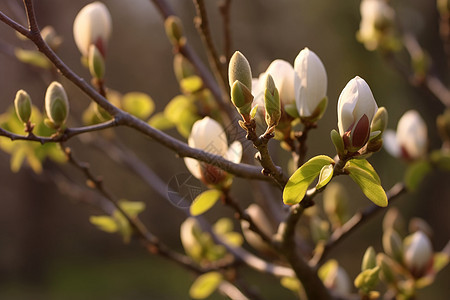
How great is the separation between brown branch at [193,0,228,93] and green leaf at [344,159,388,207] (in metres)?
0.25

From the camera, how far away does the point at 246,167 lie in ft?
1.31

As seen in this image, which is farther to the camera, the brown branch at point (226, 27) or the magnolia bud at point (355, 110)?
the brown branch at point (226, 27)

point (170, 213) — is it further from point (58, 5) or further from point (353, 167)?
point (353, 167)

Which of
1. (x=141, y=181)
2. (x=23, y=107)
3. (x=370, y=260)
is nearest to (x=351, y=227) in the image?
(x=370, y=260)

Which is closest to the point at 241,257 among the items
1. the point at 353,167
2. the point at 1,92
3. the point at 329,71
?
the point at 353,167

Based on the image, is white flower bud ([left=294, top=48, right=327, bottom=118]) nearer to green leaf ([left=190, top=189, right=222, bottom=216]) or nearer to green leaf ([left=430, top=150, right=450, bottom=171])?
green leaf ([left=190, top=189, right=222, bottom=216])

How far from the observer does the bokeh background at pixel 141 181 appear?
3.51 metres

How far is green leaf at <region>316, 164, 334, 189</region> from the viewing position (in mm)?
347

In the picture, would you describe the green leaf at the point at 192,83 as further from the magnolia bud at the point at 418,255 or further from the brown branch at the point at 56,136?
the magnolia bud at the point at 418,255

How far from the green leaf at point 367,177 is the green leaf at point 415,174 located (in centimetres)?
23

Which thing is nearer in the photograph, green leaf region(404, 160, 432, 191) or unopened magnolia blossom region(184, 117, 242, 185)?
unopened magnolia blossom region(184, 117, 242, 185)

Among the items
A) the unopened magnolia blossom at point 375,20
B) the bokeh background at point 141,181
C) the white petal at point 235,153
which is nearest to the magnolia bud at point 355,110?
the white petal at point 235,153

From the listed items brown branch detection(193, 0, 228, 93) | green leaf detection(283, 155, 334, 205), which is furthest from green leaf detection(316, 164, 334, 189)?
brown branch detection(193, 0, 228, 93)

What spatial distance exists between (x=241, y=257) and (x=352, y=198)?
3.53 meters
